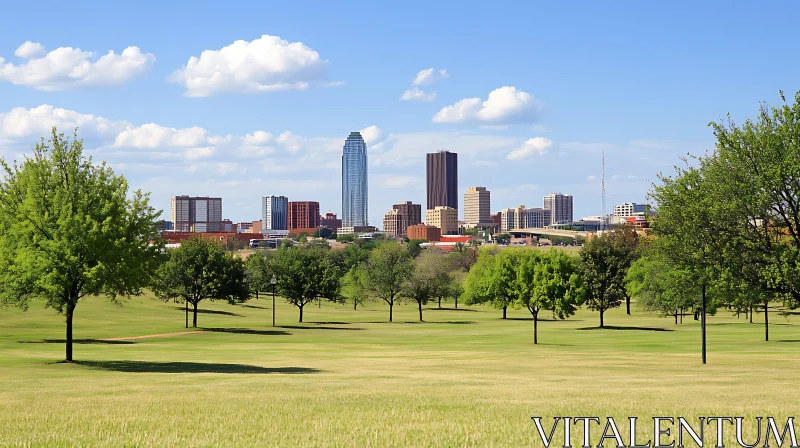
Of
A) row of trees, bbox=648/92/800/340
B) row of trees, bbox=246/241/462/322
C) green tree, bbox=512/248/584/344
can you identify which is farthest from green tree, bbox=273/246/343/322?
row of trees, bbox=648/92/800/340

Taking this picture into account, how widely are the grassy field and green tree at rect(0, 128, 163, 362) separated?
4035 mm

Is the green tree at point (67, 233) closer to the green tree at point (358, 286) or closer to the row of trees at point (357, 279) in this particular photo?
the row of trees at point (357, 279)

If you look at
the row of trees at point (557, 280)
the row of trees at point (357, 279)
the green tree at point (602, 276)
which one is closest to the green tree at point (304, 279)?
the row of trees at point (357, 279)

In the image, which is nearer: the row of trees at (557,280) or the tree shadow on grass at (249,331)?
the row of trees at (557,280)

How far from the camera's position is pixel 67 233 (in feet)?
130

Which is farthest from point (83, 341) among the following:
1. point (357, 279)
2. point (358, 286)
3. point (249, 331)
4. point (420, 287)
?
point (357, 279)

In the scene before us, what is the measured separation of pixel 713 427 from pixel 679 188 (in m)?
29.9

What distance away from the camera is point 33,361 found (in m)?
44.2

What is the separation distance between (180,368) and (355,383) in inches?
520

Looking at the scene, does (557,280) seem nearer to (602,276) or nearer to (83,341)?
(602,276)

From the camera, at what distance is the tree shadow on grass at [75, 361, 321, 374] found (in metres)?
40.0

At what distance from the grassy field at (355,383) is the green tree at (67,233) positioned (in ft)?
13.2

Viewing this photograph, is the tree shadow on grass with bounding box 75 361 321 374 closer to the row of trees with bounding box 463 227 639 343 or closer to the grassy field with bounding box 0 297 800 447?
the grassy field with bounding box 0 297 800 447

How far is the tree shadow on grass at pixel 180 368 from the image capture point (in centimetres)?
4003
